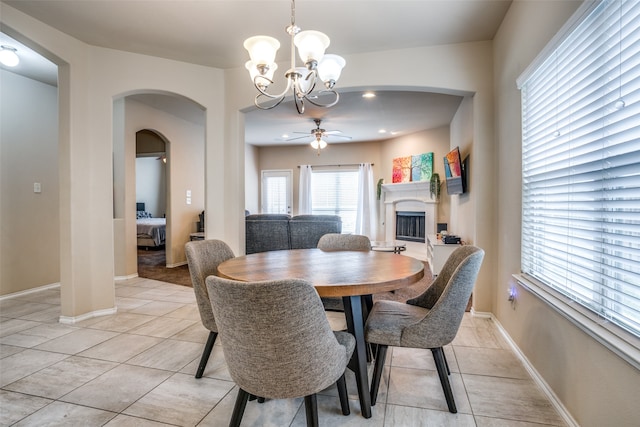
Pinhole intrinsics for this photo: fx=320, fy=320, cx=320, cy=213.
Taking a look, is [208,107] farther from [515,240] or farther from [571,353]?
[571,353]

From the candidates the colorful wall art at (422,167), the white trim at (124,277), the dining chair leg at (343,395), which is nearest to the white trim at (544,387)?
the dining chair leg at (343,395)

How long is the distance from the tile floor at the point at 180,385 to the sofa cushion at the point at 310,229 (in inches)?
78.9

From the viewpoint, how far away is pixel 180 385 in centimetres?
193

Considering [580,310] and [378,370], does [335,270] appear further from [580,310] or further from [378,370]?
[580,310]

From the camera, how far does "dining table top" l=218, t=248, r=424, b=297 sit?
57.7 inches

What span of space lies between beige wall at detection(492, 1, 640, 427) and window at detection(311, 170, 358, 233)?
4.93 metres

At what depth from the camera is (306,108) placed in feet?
16.5

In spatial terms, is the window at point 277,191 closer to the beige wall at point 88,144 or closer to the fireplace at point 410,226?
the fireplace at point 410,226

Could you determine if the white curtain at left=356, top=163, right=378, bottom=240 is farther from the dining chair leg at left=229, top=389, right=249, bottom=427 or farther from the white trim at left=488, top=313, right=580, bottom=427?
the dining chair leg at left=229, top=389, right=249, bottom=427

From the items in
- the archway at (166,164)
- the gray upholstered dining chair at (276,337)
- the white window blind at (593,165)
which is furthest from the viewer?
the archway at (166,164)

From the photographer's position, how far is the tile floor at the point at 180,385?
162 centimetres

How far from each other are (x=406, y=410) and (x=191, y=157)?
539 cm

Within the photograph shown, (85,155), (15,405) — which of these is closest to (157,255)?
(85,155)

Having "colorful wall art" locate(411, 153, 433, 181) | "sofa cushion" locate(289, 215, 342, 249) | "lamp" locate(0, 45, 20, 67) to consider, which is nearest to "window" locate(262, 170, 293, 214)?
"colorful wall art" locate(411, 153, 433, 181)
